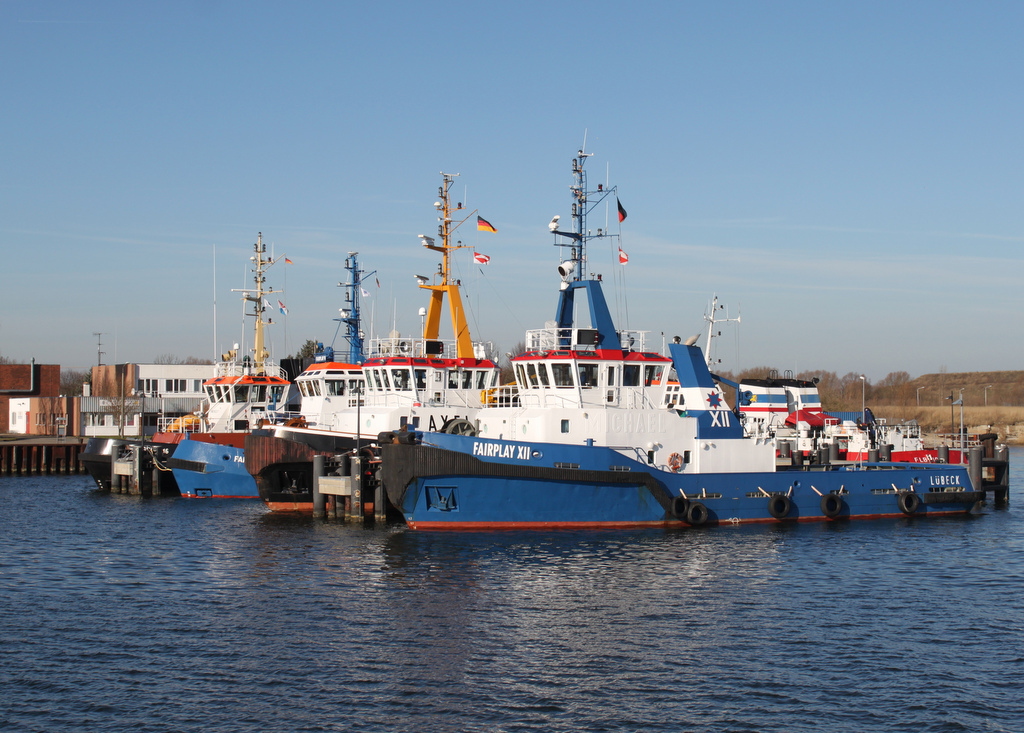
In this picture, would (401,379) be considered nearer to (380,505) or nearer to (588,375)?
(380,505)

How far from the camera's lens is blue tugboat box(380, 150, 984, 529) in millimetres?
29875

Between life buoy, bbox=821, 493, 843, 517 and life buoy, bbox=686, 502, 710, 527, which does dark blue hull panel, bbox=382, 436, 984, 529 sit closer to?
life buoy, bbox=686, 502, 710, 527

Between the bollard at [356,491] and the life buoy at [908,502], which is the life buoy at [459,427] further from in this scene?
the life buoy at [908,502]

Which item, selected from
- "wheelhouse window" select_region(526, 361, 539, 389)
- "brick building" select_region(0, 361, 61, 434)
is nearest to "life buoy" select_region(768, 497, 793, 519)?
"wheelhouse window" select_region(526, 361, 539, 389)

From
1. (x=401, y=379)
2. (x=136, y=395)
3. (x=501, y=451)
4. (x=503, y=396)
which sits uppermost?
(x=136, y=395)

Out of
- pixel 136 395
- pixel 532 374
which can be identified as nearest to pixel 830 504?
pixel 532 374

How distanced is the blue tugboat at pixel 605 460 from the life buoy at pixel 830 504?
0.16ft

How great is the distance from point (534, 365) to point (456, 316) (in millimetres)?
12275

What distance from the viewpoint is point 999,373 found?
593 ft

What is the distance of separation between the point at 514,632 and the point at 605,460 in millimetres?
11657

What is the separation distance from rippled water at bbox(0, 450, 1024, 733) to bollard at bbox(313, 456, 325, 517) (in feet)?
13.0

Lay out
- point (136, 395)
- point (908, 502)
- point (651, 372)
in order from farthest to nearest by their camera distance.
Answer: point (136, 395) → point (908, 502) → point (651, 372)

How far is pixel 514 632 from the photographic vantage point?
19344mm

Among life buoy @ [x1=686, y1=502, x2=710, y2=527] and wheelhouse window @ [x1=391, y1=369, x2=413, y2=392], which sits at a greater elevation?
wheelhouse window @ [x1=391, y1=369, x2=413, y2=392]
